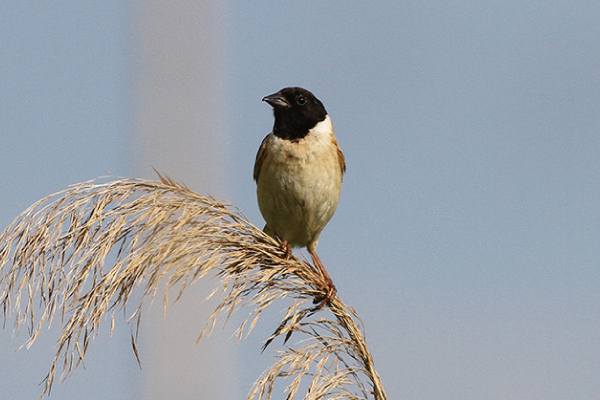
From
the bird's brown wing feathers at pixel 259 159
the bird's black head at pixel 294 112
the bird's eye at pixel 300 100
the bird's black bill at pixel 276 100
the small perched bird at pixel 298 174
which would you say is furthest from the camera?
the bird's eye at pixel 300 100

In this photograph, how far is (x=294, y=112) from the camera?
18.9ft

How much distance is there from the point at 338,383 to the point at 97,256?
3.08 feet

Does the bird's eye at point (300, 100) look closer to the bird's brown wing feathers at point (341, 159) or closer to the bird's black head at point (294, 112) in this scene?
the bird's black head at point (294, 112)

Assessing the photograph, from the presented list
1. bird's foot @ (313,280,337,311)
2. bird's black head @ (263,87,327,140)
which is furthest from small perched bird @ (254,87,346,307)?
bird's foot @ (313,280,337,311)

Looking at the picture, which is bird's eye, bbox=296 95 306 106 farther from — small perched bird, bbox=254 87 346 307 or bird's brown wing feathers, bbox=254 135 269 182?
bird's brown wing feathers, bbox=254 135 269 182

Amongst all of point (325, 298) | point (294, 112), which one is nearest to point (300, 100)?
point (294, 112)

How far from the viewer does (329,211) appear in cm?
540

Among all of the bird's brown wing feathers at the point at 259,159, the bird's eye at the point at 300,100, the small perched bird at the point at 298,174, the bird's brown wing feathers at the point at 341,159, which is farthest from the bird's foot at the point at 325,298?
the bird's eye at the point at 300,100

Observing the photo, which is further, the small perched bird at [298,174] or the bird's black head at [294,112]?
the bird's black head at [294,112]

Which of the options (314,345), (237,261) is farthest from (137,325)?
(314,345)

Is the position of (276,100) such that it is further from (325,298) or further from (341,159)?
(325,298)

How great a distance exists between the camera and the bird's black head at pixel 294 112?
221 inches

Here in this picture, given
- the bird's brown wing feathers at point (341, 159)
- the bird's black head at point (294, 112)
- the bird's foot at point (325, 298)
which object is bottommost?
the bird's foot at point (325, 298)

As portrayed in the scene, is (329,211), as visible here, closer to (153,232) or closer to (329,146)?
(329,146)
